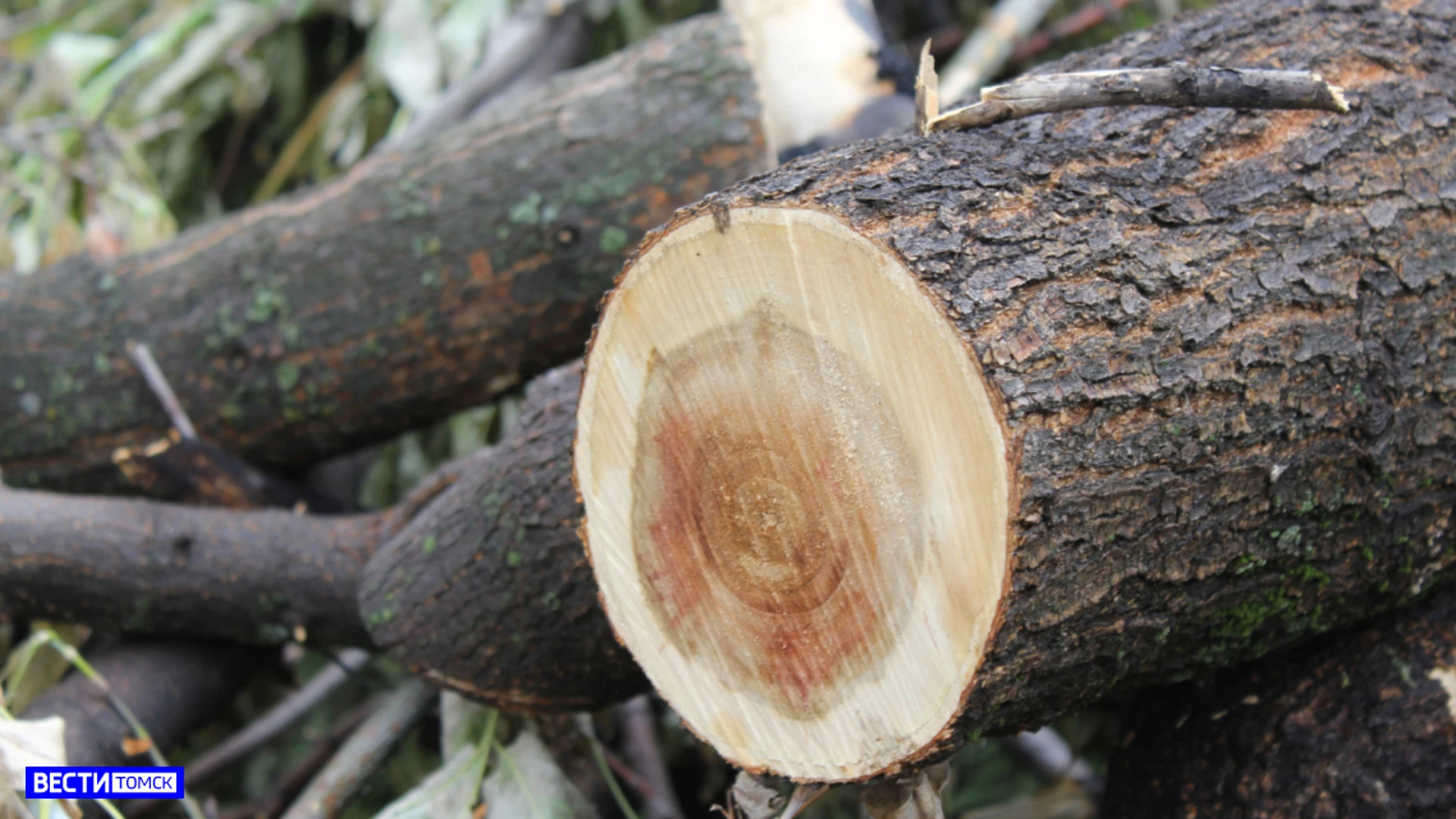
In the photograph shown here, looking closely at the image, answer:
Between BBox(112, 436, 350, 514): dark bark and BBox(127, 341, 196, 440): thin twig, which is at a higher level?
BBox(127, 341, 196, 440): thin twig

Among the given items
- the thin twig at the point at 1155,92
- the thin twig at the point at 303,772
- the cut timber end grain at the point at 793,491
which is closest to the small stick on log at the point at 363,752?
the thin twig at the point at 303,772

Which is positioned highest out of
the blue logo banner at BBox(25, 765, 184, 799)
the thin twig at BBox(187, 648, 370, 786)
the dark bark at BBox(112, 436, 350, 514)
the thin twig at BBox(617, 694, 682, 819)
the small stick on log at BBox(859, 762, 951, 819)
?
the dark bark at BBox(112, 436, 350, 514)

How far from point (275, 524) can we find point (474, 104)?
130cm

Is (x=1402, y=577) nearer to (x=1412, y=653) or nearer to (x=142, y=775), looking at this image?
(x=1412, y=653)

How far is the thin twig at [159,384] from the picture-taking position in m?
2.16

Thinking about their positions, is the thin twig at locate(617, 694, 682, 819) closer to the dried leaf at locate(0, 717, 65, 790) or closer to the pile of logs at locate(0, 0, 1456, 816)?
the pile of logs at locate(0, 0, 1456, 816)

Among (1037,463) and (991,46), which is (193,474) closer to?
(1037,463)

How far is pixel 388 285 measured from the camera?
2.10m

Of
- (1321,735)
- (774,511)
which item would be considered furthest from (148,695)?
(1321,735)

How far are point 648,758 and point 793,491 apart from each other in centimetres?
113

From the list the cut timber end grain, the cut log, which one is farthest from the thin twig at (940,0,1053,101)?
the cut timber end grain

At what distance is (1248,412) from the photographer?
1.09 m

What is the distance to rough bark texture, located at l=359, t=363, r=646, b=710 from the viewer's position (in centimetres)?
148

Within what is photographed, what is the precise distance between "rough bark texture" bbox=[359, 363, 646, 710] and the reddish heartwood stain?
0.28 m
